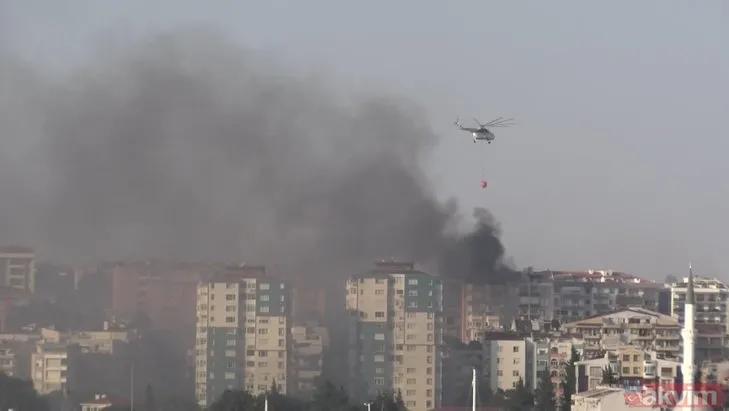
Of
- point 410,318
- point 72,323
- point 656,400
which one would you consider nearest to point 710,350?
point 410,318

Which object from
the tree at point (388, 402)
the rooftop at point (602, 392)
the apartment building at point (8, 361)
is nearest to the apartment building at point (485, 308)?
the tree at point (388, 402)

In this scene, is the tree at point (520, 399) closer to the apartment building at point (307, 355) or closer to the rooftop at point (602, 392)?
the apartment building at point (307, 355)

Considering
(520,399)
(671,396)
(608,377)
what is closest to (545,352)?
(520,399)

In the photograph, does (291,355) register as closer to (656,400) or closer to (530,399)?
(530,399)

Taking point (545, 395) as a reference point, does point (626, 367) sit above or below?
above

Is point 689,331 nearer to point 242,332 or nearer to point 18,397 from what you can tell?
point 18,397
